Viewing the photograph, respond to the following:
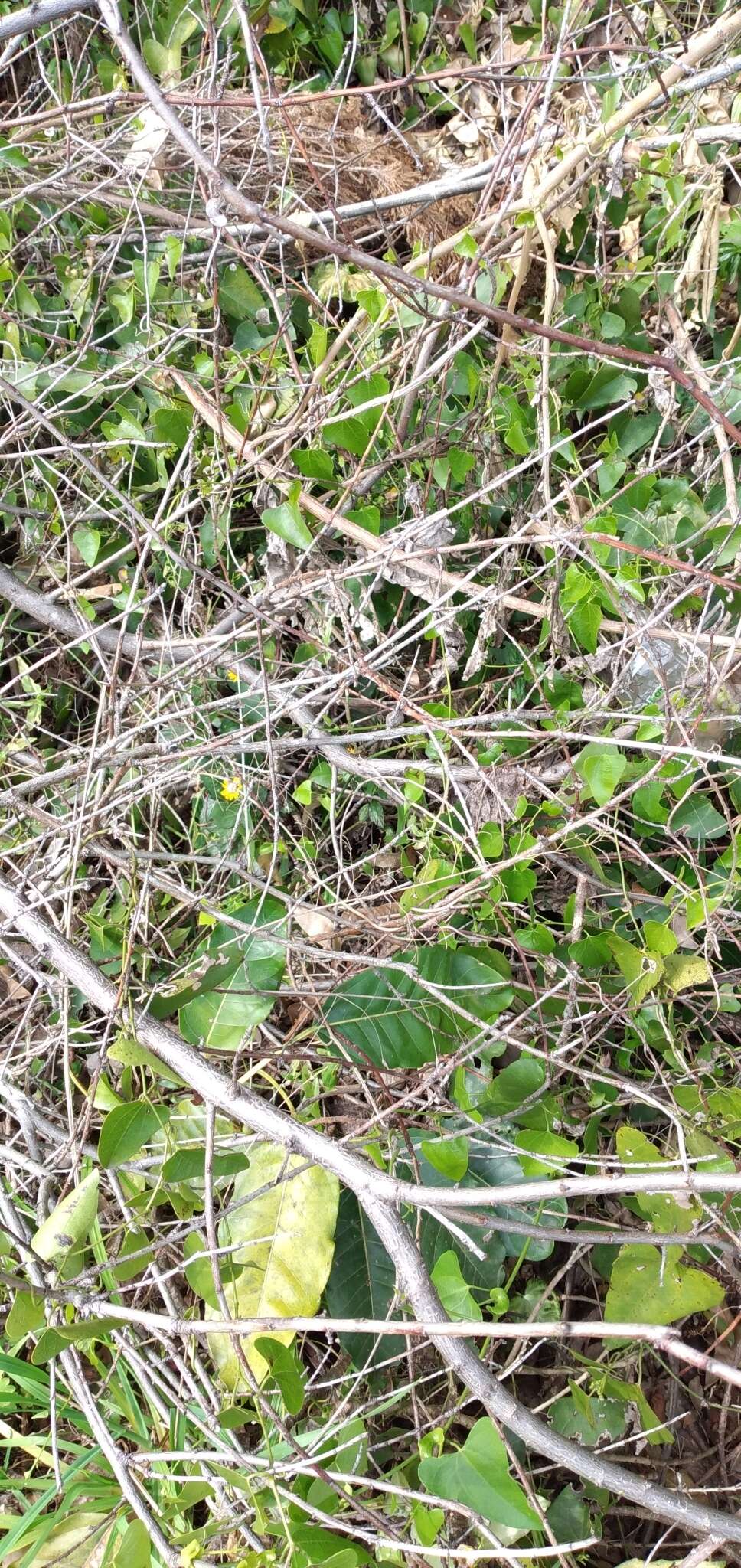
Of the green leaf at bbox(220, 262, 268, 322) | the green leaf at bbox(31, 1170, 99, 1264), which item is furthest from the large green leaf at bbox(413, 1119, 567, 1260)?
the green leaf at bbox(220, 262, 268, 322)

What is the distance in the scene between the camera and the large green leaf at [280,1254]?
4.09 feet

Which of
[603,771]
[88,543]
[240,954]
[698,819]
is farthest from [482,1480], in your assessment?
[88,543]

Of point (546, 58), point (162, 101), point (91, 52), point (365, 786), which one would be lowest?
point (365, 786)

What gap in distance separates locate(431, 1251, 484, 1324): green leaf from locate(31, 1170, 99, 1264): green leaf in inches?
15.5

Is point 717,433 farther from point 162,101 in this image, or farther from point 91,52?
point 91,52

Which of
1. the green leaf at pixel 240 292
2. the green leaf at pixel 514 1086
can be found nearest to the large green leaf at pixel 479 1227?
the green leaf at pixel 514 1086

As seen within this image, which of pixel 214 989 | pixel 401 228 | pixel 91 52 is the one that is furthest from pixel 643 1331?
pixel 91 52

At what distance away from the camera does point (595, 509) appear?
137cm

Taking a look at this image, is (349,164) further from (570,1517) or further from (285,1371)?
(570,1517)

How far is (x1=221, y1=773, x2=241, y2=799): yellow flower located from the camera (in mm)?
1440

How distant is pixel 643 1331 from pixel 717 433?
112cm

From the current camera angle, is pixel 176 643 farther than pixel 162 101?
Yes

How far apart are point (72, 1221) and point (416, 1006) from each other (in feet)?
1.57

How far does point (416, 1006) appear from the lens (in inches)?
49.4
